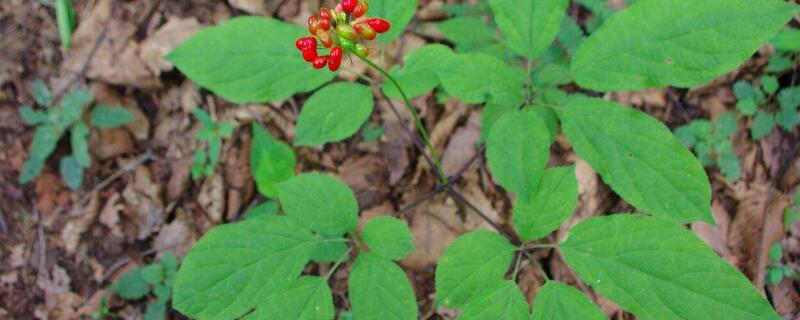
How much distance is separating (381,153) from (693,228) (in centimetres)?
154

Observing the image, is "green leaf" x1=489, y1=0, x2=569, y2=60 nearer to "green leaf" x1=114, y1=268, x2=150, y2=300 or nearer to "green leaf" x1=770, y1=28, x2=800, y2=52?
"green leaf" x1=770, y1=28, x2=800, y2=52

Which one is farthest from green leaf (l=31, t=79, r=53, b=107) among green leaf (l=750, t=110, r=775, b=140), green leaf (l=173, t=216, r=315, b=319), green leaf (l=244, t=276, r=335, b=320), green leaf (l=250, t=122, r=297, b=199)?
green leaf (l=750, t=110, r=775, b=140)

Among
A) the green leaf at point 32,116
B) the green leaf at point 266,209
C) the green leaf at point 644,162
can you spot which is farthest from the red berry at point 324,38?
the green leaf at point 32,116

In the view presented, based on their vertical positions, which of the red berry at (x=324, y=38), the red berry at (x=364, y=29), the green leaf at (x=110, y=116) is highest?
the red berry at (x=364, y=29)

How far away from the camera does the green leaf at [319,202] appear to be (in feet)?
6.45

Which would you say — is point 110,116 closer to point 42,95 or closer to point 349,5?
point 42,95

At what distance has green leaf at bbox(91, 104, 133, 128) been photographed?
3037mm

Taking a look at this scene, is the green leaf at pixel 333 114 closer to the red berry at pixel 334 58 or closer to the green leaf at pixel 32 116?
the red berry at pixel 334 58

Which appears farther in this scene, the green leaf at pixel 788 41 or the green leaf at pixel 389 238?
the green leaf at pixel 788 41

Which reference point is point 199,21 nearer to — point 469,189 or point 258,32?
point 258,32

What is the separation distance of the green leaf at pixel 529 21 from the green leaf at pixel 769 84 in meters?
1.36

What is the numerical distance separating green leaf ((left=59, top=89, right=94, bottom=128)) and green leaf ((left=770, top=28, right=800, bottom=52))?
3.56 metres

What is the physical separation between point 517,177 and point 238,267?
3.21 feet

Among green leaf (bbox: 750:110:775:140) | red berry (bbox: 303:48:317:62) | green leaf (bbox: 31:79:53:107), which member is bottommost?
green leaf (bbox: 31:79:53:107)
